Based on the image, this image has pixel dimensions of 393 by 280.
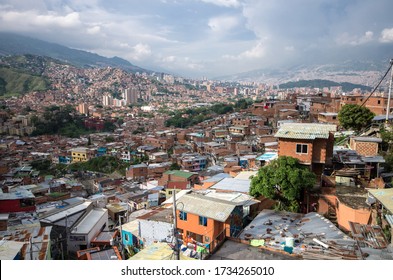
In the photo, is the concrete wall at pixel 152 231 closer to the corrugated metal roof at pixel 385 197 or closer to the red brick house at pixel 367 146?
the corrugated metal roof at pixel 385 197

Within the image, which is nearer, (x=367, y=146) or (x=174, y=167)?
(x=367, y=146)

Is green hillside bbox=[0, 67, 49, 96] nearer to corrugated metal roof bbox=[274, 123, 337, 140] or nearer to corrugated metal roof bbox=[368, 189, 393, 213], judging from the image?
corrugated metal roof bbox=[274, 123, 337, 140]

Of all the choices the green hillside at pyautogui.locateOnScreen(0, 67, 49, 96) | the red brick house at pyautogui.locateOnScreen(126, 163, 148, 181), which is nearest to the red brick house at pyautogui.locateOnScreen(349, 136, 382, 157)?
the red brick house at pyautogui.locateOnScreen(126, 163, 148, 181)

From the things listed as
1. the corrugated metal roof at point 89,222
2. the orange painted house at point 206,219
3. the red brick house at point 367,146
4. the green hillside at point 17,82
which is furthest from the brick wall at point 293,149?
the green hillside at point 17,82

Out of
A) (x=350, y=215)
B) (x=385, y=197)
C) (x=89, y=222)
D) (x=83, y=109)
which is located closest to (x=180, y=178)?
(x=89, y=222)

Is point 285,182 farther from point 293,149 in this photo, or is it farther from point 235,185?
point 235,185
